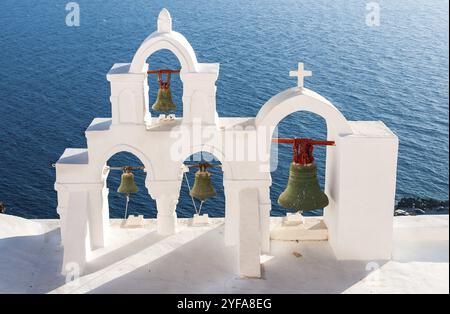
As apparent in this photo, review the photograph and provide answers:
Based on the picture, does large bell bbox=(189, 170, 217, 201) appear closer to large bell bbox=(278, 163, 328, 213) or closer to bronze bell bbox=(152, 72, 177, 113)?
bronze bell bbox=(152, 72, 177, 113)

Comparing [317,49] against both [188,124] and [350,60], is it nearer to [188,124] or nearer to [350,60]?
[350,60]

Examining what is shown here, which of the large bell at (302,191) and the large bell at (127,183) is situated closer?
the large bell at (302,191)

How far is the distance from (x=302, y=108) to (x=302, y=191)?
7.10ft

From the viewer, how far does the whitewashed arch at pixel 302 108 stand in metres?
16.9

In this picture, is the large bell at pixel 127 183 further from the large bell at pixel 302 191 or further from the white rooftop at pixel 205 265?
the large bell at pixel 302 191

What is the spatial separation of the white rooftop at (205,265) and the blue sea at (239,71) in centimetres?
1496

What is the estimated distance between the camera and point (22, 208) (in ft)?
119

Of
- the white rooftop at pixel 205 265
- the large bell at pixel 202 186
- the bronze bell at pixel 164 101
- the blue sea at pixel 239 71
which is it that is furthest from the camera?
the blue sea at pixel 239 71

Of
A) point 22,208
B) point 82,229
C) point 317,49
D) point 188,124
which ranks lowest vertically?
point 22,208

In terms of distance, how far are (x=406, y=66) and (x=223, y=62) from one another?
1446 cm

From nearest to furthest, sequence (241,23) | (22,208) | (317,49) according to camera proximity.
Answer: (22,208), (317,49), (241,23)

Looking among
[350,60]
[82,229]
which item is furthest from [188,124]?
[350,60]

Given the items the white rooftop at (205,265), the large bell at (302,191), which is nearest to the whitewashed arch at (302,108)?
the large bell at (302,191)

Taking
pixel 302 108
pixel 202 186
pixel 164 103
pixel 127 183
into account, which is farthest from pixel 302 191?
pixel 127 183
